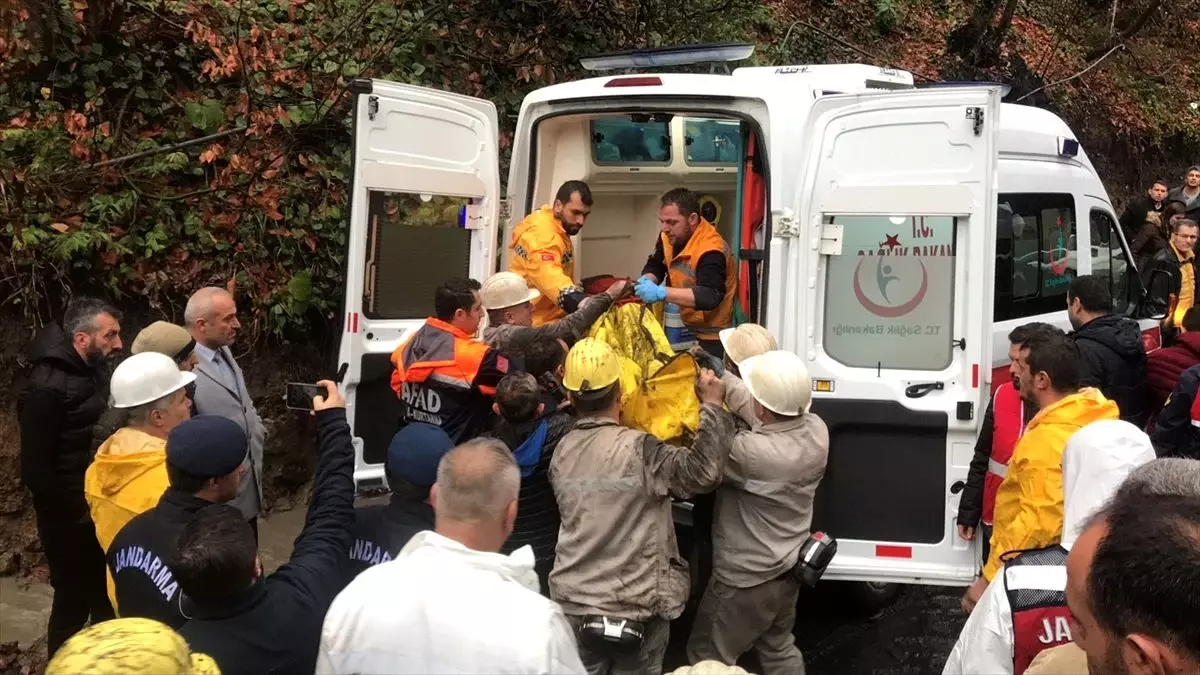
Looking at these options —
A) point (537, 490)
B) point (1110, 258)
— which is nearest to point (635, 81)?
point (537, 490)

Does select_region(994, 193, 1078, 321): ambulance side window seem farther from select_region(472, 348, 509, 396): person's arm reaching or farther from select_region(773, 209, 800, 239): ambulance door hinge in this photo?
select_region(472, 348, 509, 396): person's arm reaching

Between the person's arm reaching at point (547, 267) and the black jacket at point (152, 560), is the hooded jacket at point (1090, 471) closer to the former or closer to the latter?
the black jacket at point (152, 560)

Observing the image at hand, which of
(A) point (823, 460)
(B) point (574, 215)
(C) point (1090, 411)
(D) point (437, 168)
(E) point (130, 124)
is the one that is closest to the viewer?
(C) point (1090, 411)

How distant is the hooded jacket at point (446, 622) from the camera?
1.79 m

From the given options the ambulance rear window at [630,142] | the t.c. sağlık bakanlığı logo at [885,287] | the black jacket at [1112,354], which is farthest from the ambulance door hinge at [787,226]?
the ambulance rear window at [630,142]

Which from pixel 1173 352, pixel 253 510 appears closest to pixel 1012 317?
pixel 1173 352

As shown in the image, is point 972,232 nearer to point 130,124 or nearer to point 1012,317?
point 1012,317

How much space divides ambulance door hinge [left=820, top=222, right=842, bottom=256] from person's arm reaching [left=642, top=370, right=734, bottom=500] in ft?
3.68

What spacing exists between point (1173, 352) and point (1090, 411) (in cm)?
236

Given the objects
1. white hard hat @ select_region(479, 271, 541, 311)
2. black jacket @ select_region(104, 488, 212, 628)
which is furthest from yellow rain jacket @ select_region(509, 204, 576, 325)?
black jacket @ select_region(104, 488, 212, 628)

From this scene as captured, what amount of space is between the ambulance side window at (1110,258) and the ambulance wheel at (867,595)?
2.41 metres

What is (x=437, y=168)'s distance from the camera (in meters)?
4.51

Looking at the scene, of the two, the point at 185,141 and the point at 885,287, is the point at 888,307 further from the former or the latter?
the point at 185,141

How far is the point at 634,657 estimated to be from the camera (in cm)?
320
